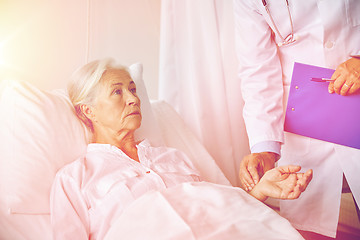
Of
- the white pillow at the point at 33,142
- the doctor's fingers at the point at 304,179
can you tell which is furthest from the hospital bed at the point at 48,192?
the doctor's fingers at the point at 304,179

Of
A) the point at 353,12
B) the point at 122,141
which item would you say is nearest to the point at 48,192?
the point at 122,141

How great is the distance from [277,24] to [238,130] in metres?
0.61

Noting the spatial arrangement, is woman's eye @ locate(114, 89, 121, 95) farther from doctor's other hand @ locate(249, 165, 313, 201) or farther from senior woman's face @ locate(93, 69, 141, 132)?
doctor's other hand @ locate(249, 165, 313, 201)

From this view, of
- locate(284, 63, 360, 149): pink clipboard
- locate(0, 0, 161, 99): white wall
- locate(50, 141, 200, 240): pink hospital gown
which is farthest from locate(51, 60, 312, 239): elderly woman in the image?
locate(284, 63, 360, 149): pink clipboard

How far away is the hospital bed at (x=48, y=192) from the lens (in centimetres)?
68

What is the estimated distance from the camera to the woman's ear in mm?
987

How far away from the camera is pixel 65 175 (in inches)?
34.7

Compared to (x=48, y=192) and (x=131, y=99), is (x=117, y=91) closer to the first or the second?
(x=131, y=99)

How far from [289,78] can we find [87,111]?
710mm

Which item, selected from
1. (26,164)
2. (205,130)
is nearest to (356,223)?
(205,130)

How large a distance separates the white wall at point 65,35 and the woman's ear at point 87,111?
13 centimetres

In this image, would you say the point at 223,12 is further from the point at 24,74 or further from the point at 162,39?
the point at 24,74

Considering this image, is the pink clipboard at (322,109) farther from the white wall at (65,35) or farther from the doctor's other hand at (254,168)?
the white wall at (65,35)

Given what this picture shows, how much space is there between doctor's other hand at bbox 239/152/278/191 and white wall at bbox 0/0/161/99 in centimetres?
58
